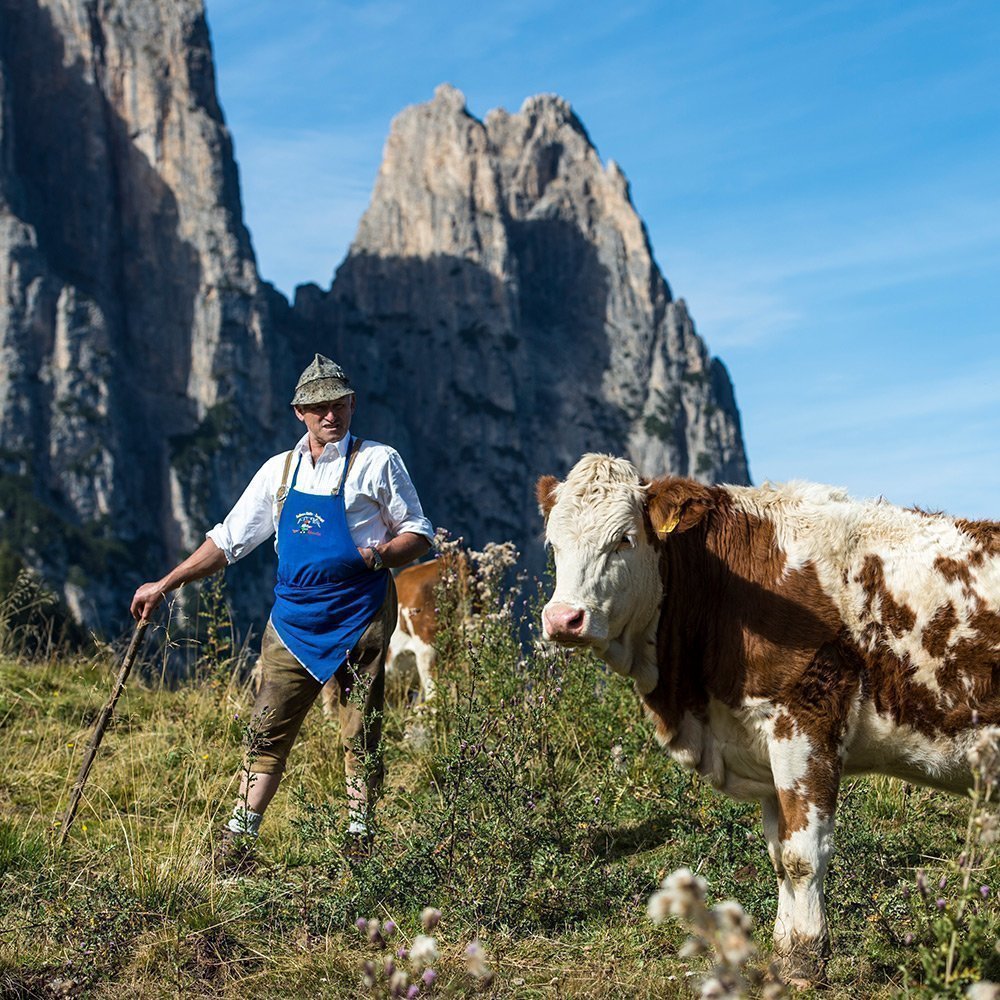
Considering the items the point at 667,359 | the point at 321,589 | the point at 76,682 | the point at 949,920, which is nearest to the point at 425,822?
the point at 321,589

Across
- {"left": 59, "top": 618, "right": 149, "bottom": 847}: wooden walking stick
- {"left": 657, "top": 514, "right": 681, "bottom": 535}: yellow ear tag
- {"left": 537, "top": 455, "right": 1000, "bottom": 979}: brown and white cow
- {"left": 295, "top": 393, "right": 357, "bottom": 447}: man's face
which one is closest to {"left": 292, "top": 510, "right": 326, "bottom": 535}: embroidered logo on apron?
{"left": 295, "top": 393, "right": 357, "bottom": 447}: man's face

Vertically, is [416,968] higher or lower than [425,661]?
lower

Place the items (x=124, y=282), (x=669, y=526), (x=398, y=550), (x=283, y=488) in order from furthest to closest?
(x=124, y=282) → (x=283, y=488) → (x=398, y=550) → (x=669, y=526)

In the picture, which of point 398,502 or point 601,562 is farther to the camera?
point 398,502

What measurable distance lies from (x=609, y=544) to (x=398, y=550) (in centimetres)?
129

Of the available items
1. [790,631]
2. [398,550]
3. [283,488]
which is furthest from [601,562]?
[283,488]

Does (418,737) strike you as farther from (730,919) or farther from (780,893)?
(730,919)

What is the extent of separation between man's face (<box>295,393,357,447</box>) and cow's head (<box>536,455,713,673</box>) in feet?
4.37

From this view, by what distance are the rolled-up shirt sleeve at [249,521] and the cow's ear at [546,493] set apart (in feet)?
4.64

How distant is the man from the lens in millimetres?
5297

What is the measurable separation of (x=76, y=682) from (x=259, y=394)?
107862 millimetres

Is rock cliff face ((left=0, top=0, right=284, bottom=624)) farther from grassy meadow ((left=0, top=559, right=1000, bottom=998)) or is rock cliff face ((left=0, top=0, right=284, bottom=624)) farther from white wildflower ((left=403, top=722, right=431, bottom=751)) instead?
grassy meadow ((left=0, top=559, right=1000, bottom=998))

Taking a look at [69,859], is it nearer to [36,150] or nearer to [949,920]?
[949,920]

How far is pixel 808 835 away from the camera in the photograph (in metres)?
4.03
